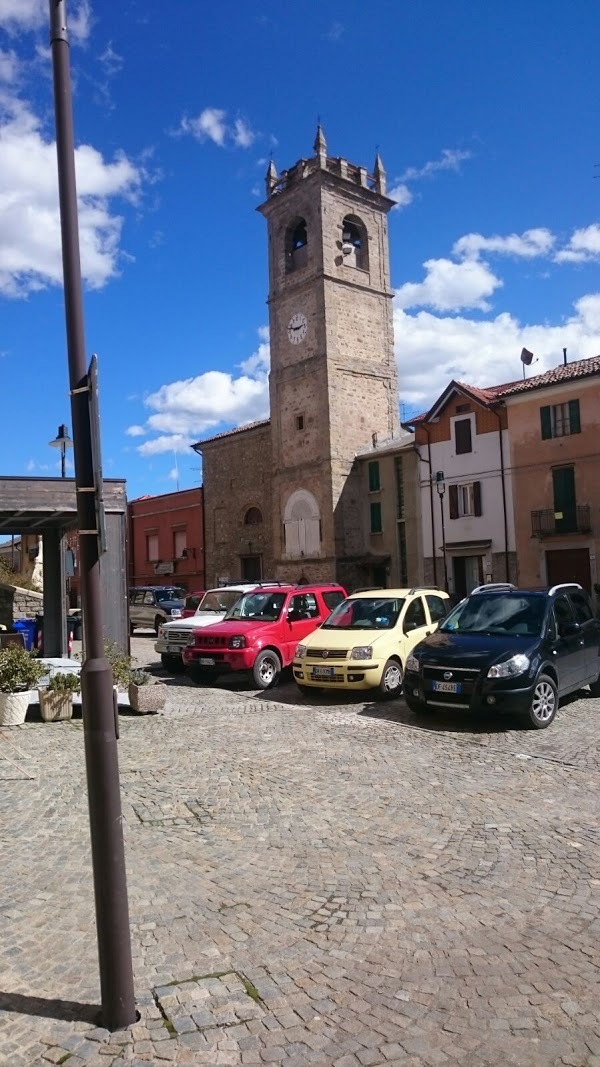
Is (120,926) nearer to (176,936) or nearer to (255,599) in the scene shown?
(176,936)

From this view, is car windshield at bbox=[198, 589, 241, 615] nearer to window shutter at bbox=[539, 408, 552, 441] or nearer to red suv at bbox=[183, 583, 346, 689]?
red suv at bbox=[183, 583, 346, 689]

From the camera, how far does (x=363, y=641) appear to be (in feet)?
37.0

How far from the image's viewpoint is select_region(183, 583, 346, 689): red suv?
12.8m

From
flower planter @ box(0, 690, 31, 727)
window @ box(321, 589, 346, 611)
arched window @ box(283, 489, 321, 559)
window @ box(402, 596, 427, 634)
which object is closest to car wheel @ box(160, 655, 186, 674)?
window @ box(321, 589, 346, 611)

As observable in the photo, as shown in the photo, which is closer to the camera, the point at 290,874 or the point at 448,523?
the point at 290,874

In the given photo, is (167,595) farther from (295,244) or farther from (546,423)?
(295,244)

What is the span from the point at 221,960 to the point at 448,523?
1164 inches

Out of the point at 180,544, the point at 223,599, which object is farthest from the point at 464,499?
the point at 180,544

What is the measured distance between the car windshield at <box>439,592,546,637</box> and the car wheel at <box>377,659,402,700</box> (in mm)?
1132

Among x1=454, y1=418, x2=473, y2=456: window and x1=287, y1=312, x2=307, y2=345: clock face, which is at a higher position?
x1=287, y1=312, x2=307, y2=345: clock face

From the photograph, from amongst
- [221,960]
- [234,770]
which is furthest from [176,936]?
[234,770]

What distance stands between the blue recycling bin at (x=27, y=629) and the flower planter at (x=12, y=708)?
8.97 m

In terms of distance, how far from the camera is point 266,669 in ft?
42.7

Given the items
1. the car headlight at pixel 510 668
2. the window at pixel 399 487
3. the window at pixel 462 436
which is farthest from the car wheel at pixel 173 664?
the window at pixel 399 487
